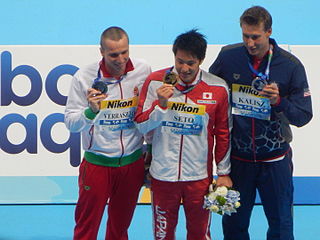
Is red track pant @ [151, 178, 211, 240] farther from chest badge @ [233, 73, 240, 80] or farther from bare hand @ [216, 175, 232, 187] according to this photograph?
chest badge @ [233, 73, 240, 80]

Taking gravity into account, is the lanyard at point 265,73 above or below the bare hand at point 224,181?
above

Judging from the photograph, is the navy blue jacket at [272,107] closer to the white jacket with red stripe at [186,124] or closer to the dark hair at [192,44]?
the white jacket with red stripe at [186,124]

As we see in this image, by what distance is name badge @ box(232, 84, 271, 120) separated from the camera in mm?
4594

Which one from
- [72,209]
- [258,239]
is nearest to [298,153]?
[258,239]

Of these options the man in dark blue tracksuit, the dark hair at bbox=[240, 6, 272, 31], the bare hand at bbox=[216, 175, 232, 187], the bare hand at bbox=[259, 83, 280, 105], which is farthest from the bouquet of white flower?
the dark hair at bbox=[240, 6, 272, 31]

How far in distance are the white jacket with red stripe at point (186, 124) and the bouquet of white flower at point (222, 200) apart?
0.56ft

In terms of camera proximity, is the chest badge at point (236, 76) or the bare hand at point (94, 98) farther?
the chest badge at point (236, 76)

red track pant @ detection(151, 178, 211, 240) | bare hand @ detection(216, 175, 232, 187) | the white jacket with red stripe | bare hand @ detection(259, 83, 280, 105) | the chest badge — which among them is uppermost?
the chest badge

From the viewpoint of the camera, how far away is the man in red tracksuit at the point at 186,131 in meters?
4.47

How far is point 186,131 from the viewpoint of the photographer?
14.9 ft

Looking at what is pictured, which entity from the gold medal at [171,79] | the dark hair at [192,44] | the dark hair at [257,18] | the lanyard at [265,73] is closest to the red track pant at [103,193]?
the gold medal at [171,79]

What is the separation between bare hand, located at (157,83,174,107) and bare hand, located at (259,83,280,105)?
2.16ft

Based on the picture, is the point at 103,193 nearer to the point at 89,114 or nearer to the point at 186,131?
the point at 89,114

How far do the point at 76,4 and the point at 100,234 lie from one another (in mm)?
3688
